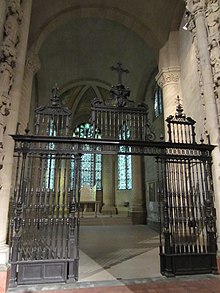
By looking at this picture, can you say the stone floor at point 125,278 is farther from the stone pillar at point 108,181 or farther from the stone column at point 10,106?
the stone pillar at point 108,181

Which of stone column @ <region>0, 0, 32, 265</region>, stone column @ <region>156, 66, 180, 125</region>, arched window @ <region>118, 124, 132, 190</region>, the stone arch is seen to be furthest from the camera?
arched window @ <region>118, 124, 132, 190</region>

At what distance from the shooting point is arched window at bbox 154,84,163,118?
1275 cm

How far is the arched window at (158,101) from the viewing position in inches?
502

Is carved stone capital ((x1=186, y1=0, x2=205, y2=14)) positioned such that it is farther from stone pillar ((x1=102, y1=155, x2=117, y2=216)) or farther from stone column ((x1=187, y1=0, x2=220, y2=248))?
stone pillar ((x1=102, y1=155, x2=117, y2=216))

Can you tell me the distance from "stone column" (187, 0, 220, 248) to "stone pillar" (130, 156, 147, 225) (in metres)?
9.28

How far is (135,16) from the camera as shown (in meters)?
8.93

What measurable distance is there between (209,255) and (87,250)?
3559 millimetres

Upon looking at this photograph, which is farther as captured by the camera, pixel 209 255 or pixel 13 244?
pixel 209 255

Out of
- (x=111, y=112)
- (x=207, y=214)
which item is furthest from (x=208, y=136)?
(x=111, y=112)

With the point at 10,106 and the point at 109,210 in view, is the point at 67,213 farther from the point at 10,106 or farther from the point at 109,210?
the point at 109,210

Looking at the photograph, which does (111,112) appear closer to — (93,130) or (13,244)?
(93,130)

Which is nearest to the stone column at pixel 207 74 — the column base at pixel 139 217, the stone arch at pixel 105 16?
the stone arch at pixel 105 16

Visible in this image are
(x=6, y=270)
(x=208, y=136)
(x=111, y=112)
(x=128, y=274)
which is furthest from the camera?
(x=111, y=112)

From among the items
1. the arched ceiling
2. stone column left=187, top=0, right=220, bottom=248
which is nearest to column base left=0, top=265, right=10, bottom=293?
stone column left=187, top=0, right=220, bottom=248
